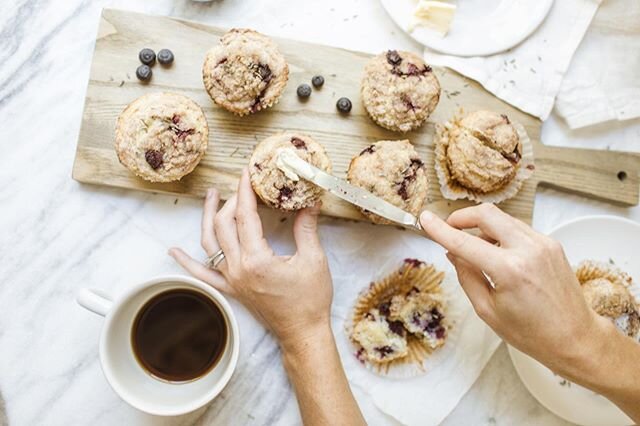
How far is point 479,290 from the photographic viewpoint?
72.7 inches

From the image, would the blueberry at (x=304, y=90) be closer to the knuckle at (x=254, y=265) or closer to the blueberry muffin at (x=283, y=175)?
the blueberry muffin at (x=283, y=175)

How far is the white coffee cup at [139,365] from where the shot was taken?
73.5 inches

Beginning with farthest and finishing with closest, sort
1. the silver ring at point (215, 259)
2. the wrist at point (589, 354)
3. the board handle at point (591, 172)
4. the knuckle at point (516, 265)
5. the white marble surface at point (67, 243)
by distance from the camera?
the board handle at point (591, 172)
the white marble surface at point (67, 243)
the silver ring at point (215, 259)
the wrist at point (589, 354)
the knuckle at point (516, 265)

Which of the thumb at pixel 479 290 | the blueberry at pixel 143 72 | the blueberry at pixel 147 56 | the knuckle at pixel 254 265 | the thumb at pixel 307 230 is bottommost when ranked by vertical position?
the knuckle at pixel 254 265

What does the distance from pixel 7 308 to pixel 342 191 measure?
4.12 feet

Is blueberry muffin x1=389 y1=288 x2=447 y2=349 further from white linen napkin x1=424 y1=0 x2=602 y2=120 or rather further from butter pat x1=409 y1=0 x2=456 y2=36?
butter pat x1=409 y1=0 x2=456 y2=36

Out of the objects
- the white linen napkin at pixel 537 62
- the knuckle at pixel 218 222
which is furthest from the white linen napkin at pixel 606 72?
the knuckle at pixel 218 222

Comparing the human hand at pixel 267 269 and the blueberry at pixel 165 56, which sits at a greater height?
the blueberry at pixel 165 56

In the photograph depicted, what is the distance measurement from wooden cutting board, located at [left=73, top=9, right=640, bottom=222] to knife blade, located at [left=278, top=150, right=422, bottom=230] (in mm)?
203

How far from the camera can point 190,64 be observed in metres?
2.21

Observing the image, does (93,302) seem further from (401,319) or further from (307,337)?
(401,319)

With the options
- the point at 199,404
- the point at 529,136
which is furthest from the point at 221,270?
the point at 529,136

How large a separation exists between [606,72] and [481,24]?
0.52 meters

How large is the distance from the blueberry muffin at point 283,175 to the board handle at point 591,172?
84cm
